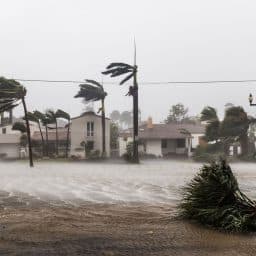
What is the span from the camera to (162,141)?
204 ft

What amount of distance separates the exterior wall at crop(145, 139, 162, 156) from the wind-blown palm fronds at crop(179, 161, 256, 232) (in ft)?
164

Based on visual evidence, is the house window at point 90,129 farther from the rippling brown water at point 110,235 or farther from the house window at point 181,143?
the rippling brown water at point 110,235

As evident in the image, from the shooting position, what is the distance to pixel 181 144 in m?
62.5

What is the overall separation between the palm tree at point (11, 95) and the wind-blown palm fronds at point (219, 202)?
3114 cm

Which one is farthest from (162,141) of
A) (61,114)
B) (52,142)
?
(52,142)

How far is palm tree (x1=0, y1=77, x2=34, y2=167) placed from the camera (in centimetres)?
4022

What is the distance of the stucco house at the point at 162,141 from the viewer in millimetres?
60875

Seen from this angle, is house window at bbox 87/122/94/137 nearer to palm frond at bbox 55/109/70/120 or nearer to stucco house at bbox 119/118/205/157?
stucco house at bbox 119/118/205/157

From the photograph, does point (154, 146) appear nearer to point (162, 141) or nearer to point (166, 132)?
point (162, 141)

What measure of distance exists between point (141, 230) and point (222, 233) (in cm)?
159

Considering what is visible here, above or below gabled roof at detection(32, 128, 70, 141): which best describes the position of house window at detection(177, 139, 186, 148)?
below

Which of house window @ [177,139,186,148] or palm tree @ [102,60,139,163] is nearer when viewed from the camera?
palm tree @ [102,60,139,163]

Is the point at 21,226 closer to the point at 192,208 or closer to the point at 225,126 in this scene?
the point at 192,208

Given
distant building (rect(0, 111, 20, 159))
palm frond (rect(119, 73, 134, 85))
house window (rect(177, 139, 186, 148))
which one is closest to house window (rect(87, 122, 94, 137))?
distant building (rect(0, 111, 20, 159))
